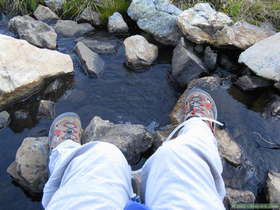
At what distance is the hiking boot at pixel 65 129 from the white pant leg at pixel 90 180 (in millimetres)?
531

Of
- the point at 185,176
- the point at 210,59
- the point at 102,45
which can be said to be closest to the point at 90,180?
the point at 185,176

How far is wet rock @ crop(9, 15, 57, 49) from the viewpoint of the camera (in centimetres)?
475

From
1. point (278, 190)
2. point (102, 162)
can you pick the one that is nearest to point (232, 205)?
point (278, 190)

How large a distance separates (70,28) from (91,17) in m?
0.42

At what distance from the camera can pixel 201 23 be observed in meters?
4.58

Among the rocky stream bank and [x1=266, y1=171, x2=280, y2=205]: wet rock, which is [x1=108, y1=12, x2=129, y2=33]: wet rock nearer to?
the rocky stream bank

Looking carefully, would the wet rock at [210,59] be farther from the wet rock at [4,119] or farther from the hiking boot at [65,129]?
the wet rock at [4,119]

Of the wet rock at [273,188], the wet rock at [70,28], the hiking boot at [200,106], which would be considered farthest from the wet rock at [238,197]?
the wet rock at [70,28]

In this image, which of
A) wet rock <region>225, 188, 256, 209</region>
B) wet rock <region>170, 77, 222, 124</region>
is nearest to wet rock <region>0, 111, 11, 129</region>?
wet rock <region>170, 77, 222, 124</region>

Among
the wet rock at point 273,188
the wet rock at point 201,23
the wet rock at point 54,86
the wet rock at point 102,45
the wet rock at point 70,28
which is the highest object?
the wet rock at point 201,23

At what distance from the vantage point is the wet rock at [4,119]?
3711 millimetres

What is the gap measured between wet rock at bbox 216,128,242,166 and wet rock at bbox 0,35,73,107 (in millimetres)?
2063

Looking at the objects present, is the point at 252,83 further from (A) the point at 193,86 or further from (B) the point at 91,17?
(B) the point at 91,17

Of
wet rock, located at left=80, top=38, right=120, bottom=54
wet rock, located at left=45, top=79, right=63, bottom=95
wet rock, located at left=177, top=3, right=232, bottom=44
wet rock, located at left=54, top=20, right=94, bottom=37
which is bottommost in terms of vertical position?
wet rock, located at left=45, top=79, right=63, bottom=95
